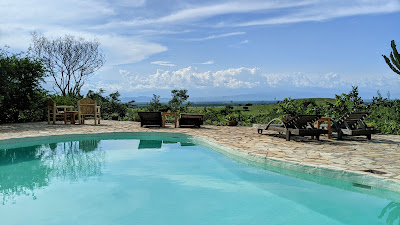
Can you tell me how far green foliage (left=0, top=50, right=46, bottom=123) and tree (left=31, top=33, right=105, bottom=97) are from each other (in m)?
7.09

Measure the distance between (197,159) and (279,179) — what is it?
8.07ft

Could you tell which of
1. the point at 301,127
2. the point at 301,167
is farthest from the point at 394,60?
the point at 301,167

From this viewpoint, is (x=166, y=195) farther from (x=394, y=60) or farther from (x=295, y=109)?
(x=394, y=60)

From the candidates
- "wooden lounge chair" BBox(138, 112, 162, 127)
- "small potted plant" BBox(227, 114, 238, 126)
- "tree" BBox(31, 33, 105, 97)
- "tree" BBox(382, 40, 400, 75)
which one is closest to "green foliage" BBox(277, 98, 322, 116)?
"small potted plant" BBox(227, 114, 238, 126)

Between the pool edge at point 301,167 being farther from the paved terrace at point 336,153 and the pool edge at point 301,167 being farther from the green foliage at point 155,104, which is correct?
the green foliage at point 155,104

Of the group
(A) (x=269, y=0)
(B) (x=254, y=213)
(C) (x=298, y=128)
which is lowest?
(B) (x=254, y=213)

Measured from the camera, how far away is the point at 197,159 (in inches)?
291

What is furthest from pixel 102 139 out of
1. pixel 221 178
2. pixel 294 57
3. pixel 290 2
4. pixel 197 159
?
pixel 294 57

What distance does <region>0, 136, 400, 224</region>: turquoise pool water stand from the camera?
4031mm

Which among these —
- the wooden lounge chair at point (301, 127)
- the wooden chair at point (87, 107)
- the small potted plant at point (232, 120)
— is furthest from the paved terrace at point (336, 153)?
the small potted plant at point (232, 120)

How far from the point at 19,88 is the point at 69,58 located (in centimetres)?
951

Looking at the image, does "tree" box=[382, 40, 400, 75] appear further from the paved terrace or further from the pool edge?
the pool edge

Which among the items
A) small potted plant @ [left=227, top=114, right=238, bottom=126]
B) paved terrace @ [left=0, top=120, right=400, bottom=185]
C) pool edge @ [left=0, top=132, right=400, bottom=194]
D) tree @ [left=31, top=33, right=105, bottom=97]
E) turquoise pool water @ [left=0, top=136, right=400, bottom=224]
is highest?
tree @ [left=31, top=33, right=105, bottom=97]

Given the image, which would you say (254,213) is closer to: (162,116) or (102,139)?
(102,139)
